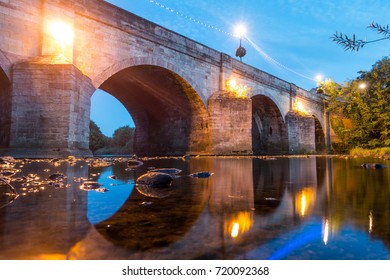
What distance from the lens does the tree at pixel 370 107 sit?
1789 cm

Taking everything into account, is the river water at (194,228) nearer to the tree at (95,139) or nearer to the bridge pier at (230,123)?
the bridge pier at (230,123)

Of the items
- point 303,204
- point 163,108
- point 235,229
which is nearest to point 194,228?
point 235,229

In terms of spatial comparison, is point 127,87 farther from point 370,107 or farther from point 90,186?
point 370,107

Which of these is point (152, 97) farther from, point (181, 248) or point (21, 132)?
point (181, 248)

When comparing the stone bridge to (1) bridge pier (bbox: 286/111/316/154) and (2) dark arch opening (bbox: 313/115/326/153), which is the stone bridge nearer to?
(1) bridge pier (bbox: 286/111/316/154)

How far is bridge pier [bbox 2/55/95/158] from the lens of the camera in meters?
8.98

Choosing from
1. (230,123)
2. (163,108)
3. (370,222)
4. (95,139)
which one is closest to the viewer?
(370,222)

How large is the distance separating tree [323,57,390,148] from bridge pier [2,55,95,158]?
16457mm

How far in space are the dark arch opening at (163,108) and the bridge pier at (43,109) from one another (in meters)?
5.35

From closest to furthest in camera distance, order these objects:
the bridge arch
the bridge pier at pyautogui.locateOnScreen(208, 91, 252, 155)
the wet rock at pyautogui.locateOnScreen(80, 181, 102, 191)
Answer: the wet rock at pyautogui.locateOnScreen(80, 181, 102, 191) < the bridge arch < the bridge pier at pyautogui.locateOnScreen(208, 91, 252, 155)

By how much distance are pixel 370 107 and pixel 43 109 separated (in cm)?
1955

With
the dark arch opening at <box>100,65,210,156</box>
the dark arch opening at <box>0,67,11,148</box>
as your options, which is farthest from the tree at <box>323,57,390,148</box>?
the dark arch opening at <box>0,67,11,148</box>

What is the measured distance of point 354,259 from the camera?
34.4 inches

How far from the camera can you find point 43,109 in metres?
9.19
